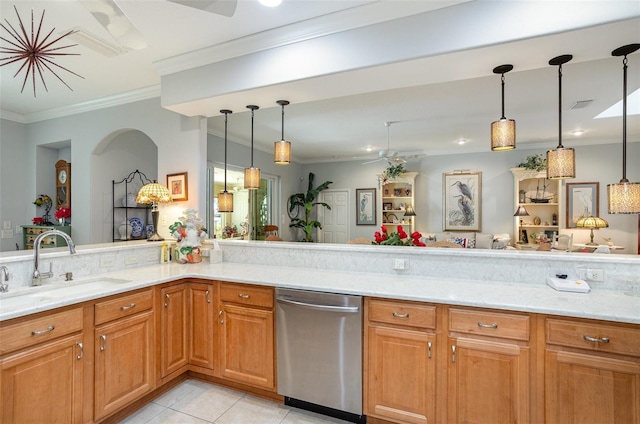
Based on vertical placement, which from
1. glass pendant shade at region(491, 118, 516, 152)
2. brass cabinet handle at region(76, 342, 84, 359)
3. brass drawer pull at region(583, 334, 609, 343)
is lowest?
brass cabinet handle at region(76, 342, 84, 359)

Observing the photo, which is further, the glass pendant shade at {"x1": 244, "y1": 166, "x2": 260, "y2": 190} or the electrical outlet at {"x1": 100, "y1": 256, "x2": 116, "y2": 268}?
the glass pendant shade at {"x1": 244, "y1": 166, "x2": 260, "y2": 190}

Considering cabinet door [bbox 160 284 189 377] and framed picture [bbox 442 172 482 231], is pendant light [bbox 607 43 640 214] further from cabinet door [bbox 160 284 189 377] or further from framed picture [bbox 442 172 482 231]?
framed picture [bbox 442 172 482 231]

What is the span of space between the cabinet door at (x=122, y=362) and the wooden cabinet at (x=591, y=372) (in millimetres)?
2519

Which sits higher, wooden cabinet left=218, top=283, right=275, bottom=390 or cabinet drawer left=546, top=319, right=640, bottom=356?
cabinet drawer left=546, top=319, right=640, bottom=356

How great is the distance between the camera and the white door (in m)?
7.52

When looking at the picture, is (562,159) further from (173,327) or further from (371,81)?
(173,327)

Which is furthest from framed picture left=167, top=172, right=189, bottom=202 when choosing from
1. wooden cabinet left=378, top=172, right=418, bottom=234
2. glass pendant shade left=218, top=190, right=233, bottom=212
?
wooden cabinet left=378, top=172, right=418, bottom=234

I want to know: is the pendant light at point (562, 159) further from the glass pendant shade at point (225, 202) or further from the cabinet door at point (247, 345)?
the glass pendant shade at point (225, 202)

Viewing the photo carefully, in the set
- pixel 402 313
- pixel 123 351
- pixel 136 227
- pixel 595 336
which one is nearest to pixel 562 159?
pixel 595 336

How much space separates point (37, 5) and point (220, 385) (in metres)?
3.07

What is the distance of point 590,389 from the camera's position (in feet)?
5.17

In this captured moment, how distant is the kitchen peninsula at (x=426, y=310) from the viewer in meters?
1.61

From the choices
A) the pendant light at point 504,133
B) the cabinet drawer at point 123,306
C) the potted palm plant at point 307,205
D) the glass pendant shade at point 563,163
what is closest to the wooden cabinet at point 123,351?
the cabinet drawer at point 123,306

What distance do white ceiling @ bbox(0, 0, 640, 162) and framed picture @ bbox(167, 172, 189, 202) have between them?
2.50 ft
